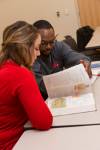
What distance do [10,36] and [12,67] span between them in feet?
0.58

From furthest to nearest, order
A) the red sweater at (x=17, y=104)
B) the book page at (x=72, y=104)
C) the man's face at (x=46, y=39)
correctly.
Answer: the man's face at (x=46, y=39)
the book page at (x=72, y=104)
the red sweater at (x=17, y=104)

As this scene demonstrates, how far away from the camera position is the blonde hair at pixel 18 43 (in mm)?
1452

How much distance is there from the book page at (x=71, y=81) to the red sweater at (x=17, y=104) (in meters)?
0.35

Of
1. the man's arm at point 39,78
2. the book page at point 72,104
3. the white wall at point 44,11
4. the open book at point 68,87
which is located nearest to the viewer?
the book page at point 72,104

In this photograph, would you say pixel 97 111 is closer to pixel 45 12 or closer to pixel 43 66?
pixel 43 66

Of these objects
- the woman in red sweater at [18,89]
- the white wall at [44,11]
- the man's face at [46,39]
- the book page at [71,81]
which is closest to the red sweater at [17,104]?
the woman in red sweater at [18,89]

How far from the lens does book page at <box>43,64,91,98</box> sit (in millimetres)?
1743

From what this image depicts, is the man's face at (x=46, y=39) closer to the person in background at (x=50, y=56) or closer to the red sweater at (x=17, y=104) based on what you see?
the person in background at (x=50, y=56)

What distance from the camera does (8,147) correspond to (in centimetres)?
148

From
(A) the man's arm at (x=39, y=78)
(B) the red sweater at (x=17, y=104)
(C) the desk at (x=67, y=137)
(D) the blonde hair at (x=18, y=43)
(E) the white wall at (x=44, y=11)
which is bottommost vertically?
(E) the white wall at (x=44, y=11)

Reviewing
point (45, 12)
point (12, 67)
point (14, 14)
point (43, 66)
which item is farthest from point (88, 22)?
point (12, 67)

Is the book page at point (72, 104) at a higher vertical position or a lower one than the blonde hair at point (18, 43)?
lower

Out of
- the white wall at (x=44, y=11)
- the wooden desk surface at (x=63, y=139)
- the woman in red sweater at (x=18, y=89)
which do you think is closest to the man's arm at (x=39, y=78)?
the woman in red sweater at (x=18, y=89)

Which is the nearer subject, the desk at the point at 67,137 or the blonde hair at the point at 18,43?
the desk at the point at 67,137
